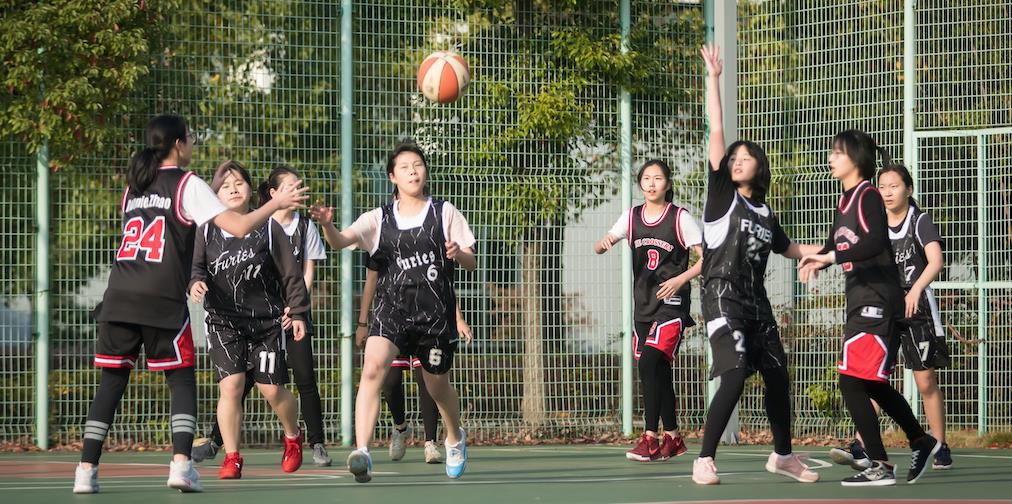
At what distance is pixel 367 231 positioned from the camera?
308 inches

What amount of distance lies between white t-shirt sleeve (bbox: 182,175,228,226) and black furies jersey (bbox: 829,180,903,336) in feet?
10.4

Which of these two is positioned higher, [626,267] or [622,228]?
[622,228]

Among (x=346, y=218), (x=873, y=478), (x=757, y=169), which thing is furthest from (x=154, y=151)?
(x=346, y=218)

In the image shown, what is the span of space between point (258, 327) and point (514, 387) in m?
3.91

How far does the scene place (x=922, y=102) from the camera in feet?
38.7

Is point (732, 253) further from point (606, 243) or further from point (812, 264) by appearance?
point (606, 243)

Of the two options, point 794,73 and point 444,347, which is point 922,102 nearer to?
point 794,73

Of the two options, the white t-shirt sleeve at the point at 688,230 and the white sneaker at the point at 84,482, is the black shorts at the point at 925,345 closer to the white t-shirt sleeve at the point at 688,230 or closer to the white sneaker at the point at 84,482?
the white t-shirt sleeve at the point at 688,230

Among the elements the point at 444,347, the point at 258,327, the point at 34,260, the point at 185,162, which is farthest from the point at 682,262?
the point at 34,260

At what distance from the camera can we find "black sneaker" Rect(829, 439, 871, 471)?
819cm

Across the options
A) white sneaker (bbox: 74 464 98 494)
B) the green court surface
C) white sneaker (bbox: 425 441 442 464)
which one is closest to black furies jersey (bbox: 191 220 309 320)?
the green court surface

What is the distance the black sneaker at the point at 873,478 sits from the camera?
748 cm

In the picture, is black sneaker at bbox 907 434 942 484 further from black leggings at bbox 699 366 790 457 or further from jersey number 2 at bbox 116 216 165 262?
jersey number 2 at bbox 116 216 165 262

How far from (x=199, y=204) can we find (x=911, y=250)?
449 centimetres
